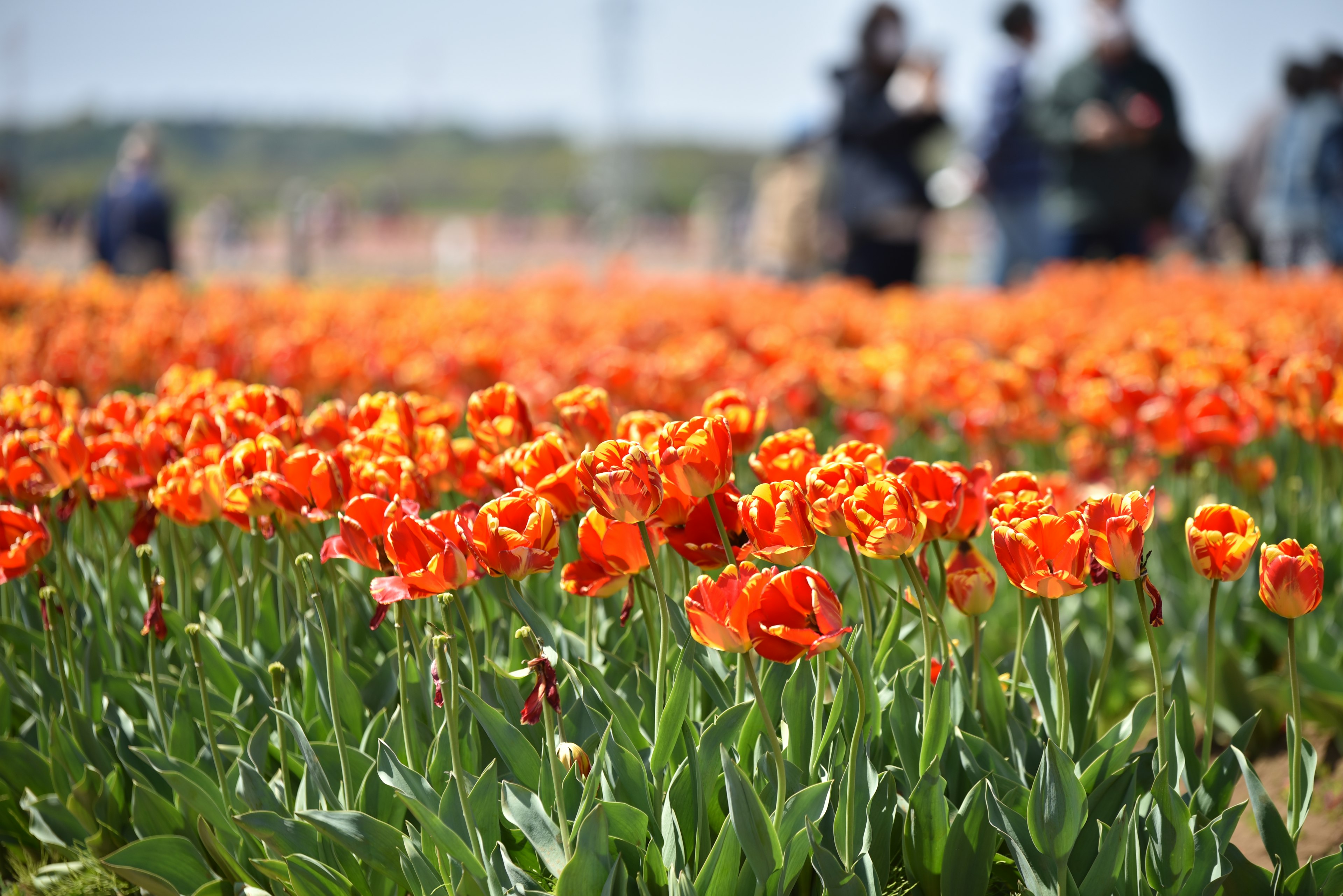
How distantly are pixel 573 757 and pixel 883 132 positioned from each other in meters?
6.80

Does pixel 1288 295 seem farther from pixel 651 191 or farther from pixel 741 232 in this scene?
pixel 651 191

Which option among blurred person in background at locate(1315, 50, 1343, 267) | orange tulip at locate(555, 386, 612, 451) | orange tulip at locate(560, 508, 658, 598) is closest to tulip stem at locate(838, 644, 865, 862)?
orange tulip at locate(560, 508, 658, 598)

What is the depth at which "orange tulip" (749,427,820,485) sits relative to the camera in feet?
5.90

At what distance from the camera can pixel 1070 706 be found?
204 cm

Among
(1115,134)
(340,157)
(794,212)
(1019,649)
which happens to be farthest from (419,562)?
(340,157)

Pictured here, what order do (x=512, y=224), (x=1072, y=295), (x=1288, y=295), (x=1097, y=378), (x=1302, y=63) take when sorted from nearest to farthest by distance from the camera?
(x=1097, y=378), (x=1288, y=295), (x=1072, y=295), (x=1302, y=63), (x=512, y=224)

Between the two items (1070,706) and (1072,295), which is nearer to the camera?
(1070,706)

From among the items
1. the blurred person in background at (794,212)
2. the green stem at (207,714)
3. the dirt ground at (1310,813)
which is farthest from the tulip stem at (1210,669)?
the blurred person in background at (794,212)

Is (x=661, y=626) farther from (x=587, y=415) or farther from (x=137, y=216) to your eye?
(x=137, y=216)

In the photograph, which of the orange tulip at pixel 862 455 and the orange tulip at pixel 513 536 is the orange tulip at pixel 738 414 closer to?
the orange tulip at pixel 862 455

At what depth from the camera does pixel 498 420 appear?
210 cm

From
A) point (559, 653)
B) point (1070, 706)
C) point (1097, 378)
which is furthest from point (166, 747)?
point (1097, 378)

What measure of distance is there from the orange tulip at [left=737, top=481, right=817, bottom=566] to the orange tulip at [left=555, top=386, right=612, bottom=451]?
1.91 feet

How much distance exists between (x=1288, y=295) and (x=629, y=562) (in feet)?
16.6
